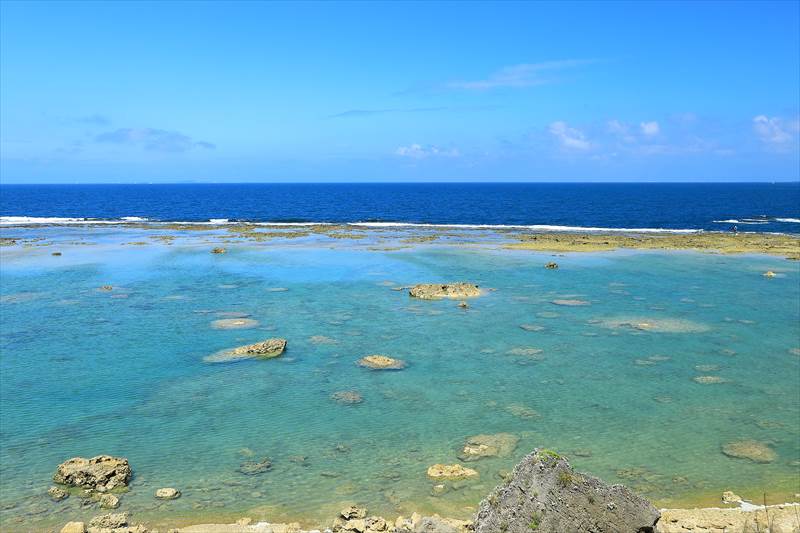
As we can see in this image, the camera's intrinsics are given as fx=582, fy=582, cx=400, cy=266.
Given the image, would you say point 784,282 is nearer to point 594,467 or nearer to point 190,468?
point 594,467

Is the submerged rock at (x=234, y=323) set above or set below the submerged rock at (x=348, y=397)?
above

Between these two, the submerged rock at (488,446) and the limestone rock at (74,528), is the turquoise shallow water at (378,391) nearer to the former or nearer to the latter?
the submerged rock at (488,446)

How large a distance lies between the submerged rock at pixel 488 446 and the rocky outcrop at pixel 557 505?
5730 mm

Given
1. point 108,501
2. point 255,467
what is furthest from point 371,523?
point 108,501

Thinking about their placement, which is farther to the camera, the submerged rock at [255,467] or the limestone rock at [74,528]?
the submerged rock at [255,467]

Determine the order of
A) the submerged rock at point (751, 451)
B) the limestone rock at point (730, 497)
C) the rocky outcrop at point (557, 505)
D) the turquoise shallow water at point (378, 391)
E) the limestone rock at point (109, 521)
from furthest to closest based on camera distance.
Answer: the submerged rock at point (751, 451) → the turquoise shallow water at point (378, 391) → the limestone rock at point (730, 497) → the limestone rock at point (109, 521) → the rocky outcrop at point (557, 505)

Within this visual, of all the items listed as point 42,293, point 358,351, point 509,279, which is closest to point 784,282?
point 509,279

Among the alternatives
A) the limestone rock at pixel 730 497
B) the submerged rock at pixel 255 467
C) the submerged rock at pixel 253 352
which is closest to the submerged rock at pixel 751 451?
the limestone rock at pixel 730 497

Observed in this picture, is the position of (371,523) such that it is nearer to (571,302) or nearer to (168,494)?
(168,494)

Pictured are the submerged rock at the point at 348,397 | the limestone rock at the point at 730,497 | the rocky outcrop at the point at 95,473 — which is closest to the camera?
the limestone rock at the point at 730,497

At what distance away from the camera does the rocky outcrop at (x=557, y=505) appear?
26.2ft

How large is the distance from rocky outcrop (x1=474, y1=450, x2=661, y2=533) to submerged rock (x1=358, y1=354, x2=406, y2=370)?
1235 cm

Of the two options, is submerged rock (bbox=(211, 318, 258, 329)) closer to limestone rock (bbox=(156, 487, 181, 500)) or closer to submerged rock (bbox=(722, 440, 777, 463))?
limestone rock (bbox=(156, 487, 181, 500))

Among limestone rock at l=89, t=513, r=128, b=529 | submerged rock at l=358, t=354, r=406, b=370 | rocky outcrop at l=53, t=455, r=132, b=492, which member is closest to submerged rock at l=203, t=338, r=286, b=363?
submerged rock at l=358, t=354, r=406, b=370
